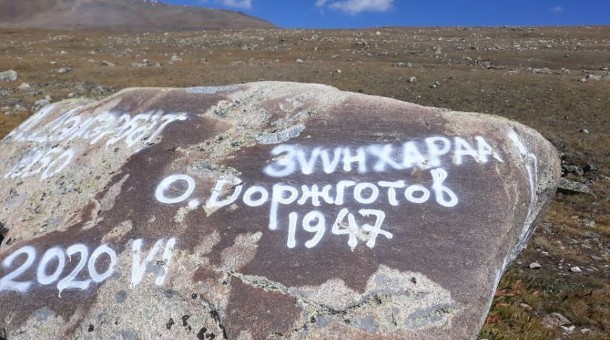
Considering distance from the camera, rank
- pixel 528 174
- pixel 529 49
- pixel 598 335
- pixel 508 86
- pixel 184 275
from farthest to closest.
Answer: pixel 529 49 < pixel 508 86 < pixel 598 335 < pixel 528 174 < pixel 184 275

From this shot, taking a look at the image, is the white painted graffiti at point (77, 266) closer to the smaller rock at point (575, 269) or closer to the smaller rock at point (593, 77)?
the smaller rock at point (575, 269)

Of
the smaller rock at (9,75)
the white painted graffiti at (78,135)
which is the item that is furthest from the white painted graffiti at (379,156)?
the smaller rock at (9,75)

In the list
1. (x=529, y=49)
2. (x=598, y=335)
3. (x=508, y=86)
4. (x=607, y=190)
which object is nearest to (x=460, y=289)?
(x=598, y=335)

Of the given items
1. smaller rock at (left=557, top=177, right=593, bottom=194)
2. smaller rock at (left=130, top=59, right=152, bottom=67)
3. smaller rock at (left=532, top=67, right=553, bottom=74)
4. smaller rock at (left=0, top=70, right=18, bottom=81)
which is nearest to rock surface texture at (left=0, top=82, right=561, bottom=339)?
smaller rock at (left=557, top=177, right=593, bottom=194)

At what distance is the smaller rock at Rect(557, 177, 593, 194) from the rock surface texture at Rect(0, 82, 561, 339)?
6617 mm

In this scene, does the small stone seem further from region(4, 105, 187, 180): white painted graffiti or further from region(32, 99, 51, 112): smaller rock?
region(32, 99, 51, 112): smaller rock

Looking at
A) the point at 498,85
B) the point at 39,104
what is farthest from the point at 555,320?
the point at 39,104

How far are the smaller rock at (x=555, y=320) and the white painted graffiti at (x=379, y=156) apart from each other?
2.61 meters

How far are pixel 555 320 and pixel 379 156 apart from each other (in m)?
3.33

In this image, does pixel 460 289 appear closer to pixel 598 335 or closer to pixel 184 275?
pixel 184 275

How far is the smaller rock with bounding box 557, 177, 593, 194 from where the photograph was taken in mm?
11555

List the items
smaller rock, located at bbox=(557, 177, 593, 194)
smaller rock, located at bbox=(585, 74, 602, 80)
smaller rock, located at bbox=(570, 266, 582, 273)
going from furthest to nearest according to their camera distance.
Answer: smaller rock, located at bbox=(585, 74, 602, 80)
smaller rock, located at bbox=(557, 177, 593, 194)
smaller rock, located at bbox=(570, 266, 582, 273)

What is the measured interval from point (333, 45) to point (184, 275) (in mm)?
42901

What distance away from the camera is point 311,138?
5609 millimetres
